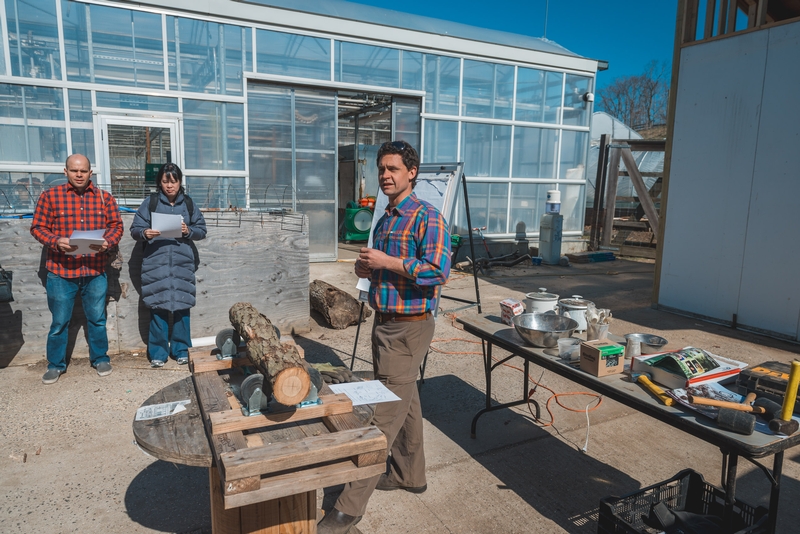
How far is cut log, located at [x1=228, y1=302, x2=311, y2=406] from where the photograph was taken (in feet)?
6.34

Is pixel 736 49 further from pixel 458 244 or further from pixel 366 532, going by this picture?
pixel 366 532

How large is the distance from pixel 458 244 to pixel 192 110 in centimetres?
597

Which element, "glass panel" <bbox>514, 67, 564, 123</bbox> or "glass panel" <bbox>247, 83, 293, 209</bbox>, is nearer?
"glass panel" <bbox>247, 83, 293, 209</bbox>

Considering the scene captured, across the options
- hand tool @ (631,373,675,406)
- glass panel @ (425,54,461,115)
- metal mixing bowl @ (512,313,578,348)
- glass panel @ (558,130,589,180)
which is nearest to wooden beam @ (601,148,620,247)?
glass panel @ (558,130,589,180)

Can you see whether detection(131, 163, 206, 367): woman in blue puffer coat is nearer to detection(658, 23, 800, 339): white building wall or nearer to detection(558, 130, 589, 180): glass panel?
detection(658, 23, 800, 339): white building wall

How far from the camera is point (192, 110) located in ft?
29.8

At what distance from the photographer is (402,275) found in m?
2.73

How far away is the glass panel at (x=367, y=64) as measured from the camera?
10391mm

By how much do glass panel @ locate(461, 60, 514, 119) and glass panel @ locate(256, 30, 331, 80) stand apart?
3275mm

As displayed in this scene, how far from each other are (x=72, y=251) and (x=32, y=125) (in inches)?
200

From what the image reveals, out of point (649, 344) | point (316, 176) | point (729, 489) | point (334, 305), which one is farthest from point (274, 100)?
point (729, 489)

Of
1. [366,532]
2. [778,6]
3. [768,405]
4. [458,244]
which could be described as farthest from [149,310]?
[778,6]

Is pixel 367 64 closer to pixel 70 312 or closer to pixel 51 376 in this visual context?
pixel 70 312

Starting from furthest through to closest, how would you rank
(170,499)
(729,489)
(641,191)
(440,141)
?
(641,191)
(440,141)
(170,499)
(729,489)
